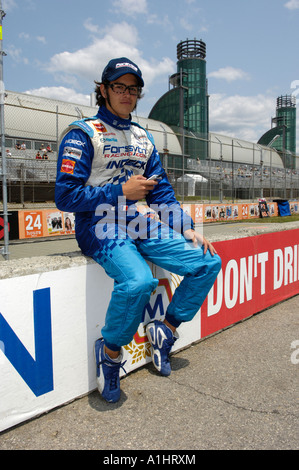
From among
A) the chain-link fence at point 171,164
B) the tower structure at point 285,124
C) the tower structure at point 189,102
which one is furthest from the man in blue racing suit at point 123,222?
the tower structure at point 285,124

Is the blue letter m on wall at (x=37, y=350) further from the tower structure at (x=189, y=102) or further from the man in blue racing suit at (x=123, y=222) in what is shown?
the tower structure at (x=189, y=102)

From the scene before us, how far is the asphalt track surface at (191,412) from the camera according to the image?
1.71 metres

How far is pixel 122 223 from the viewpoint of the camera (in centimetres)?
233

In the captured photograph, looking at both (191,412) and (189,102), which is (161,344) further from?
(189,102)

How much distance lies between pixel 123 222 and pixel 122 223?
1 cm

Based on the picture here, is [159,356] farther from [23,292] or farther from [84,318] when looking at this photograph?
[23,292]

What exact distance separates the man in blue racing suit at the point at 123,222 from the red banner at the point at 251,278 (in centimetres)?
75

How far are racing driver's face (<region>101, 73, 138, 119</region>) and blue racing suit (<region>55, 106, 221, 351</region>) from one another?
6 cm

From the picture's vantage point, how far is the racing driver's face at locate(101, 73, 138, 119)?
2.31 metres

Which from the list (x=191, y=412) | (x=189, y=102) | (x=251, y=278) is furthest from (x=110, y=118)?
(x=189, y=102)

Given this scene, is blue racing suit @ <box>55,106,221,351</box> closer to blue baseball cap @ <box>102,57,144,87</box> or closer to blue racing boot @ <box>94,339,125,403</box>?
blue racing boot @ <box>94,339,125,403</box>

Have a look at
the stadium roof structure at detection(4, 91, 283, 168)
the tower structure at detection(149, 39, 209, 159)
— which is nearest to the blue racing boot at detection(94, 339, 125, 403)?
the stadium roof structure at detection(4, 91, 283, 168)
